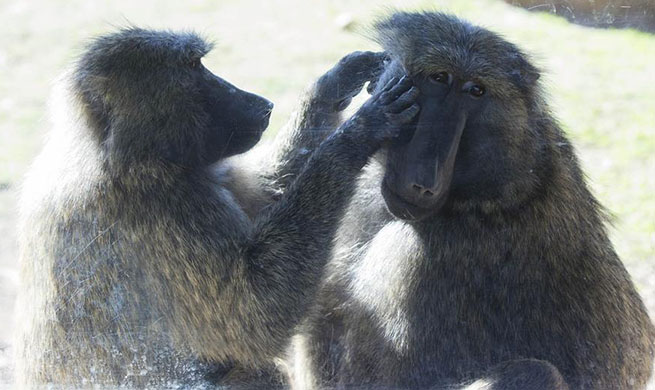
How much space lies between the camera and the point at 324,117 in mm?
2352

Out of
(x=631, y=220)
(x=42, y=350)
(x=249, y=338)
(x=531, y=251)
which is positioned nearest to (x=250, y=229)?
(x=249, y=338)

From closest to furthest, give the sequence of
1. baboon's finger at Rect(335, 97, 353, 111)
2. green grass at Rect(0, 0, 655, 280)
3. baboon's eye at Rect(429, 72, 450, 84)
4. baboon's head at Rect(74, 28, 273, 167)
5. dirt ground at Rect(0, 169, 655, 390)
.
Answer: green grass at Rect(0, 0, 655, 280)
baboon's eye at Rect(429, 72, 450, 84)
dirt ground at Rect(0, 169, 655, 390)
baboon's head at Rect(74, 28, 273, 167)
baboon's finger at Rect(335, 97, 353, 111)

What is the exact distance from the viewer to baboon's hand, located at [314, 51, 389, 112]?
6.83ft

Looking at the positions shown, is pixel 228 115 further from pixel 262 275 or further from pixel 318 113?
pixel 262 275

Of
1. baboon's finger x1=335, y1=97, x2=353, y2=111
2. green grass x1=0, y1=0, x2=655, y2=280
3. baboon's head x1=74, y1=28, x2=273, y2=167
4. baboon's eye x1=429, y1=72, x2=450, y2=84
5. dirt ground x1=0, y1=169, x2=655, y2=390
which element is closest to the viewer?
green grass x1=0, y1=0, x2=655, y2=280

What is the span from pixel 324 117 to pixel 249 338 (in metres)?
0.70

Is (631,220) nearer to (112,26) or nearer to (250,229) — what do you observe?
(250,229)

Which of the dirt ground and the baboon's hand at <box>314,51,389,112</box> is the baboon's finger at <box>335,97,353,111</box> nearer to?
the baboon's hand at <box>314,51,389,112</box>

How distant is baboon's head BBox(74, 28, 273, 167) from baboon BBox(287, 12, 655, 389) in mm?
438

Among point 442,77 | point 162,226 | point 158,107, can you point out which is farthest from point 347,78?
point 162,226

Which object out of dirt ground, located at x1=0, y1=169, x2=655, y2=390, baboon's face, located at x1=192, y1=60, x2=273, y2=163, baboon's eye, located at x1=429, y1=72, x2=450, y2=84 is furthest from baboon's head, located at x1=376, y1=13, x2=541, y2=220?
dirt ground, located at x1=0, y1=169, x2=655, y2=390

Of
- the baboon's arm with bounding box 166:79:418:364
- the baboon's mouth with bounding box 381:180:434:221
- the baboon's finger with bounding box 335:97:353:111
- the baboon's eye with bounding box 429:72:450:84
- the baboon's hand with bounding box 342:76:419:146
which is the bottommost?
the baboon's arm with bounding box 166:79:418:364

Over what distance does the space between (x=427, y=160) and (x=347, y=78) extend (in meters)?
0.40

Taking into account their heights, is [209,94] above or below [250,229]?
above
